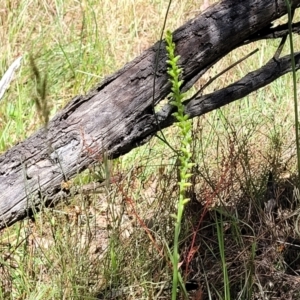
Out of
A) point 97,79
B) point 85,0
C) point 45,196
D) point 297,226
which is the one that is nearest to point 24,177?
point 45,196

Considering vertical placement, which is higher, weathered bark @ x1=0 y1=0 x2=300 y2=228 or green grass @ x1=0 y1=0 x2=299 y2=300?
weathered bark @ x1=0 y1=0 x2=300 y2=228

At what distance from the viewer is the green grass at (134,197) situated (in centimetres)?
215

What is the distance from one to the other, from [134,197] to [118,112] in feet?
2.09

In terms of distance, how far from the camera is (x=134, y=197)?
8.91 feet

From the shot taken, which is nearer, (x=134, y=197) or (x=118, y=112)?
(x=118, y=112)

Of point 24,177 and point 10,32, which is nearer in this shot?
point 24,177

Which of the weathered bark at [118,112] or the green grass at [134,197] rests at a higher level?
the weathered bark at [118,112]

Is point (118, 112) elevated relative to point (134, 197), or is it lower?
elevated

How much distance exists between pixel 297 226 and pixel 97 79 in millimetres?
1982

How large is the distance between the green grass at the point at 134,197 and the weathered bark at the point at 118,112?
110 millimetres

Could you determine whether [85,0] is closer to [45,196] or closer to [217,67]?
[217,67]

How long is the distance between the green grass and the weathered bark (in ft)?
0.36

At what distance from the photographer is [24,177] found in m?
2.17

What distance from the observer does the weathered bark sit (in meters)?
2.17
